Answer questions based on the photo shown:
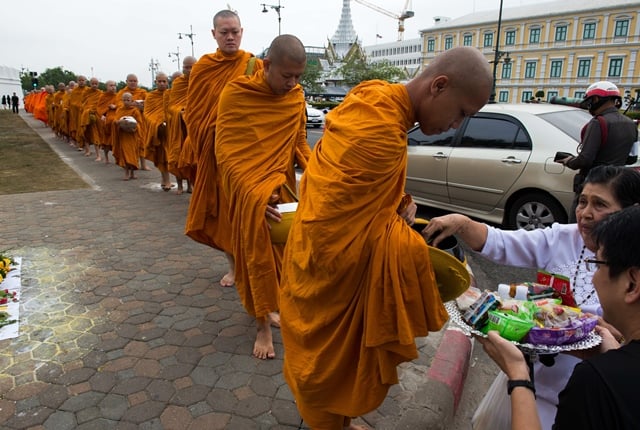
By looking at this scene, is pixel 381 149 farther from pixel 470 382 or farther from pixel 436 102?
pixel 470 382

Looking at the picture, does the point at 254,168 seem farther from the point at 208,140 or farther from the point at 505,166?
the point at 505,166

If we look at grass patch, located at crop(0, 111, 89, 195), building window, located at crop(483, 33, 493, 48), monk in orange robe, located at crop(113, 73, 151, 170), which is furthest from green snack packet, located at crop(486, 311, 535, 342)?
building window, located at crop(483, 33, 493, 48)

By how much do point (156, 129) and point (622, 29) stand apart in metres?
57.9

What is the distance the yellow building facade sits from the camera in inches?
1950

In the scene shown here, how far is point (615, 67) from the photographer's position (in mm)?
50438

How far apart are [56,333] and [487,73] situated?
316 centimetres

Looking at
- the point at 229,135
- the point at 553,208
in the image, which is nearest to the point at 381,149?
the point at 229,135

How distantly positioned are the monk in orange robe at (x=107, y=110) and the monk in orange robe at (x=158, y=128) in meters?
2.36

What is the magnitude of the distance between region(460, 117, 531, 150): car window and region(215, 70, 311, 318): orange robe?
11.5 feet

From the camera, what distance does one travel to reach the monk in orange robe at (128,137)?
954 cm

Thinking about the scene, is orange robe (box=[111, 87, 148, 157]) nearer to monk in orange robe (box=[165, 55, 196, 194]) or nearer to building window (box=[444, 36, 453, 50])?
monk in orange robe (box=[165, 55, 196, 194])

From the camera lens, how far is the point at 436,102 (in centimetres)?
167

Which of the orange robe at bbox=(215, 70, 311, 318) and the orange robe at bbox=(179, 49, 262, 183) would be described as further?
the orange robe at bbox=(179, 49, 262, 183)

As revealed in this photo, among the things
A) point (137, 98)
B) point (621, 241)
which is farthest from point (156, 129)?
point (621, 241)
